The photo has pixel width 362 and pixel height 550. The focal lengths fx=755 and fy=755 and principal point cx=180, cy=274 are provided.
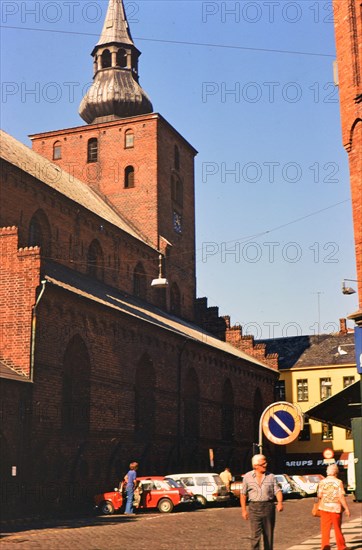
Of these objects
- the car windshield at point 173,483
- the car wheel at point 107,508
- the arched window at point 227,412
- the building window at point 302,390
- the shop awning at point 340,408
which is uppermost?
the building window at point 302,390

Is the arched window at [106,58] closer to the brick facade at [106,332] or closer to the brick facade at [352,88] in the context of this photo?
the brick facade at [106,332]

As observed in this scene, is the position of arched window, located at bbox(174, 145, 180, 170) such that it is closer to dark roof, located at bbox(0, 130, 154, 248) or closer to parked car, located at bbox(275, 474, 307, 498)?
dark roof, located at bbox(0, 130, 154, 248)

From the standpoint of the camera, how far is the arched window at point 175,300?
4350 centimetres

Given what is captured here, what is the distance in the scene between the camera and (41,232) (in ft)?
103

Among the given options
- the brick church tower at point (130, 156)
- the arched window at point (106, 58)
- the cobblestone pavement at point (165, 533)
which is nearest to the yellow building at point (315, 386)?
the brick church tower at point (130, 156)

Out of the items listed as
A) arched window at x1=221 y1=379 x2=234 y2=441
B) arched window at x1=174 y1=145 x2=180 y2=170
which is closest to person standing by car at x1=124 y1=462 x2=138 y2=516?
arched window at x1=221 y1=379 x2=234 y2=441

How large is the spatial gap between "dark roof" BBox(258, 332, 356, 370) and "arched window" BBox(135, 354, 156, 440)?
21170 mm

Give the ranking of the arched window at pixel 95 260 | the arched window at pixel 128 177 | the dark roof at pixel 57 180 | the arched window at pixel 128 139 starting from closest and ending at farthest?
the dark roof at pixel 57 180 < the arched window at pixel 95 260 < the arched window at pixel 128 177 < the arched window at pixel 128 139

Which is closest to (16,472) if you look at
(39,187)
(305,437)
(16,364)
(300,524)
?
(16,364)

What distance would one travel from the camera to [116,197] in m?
43.7

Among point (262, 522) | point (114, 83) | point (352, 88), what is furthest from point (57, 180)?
point (262, 522)

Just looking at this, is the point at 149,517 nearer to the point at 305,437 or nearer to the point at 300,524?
the point at 300,524

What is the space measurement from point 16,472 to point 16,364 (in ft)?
10.7

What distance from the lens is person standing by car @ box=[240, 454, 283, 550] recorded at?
32.4ft
